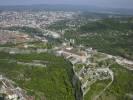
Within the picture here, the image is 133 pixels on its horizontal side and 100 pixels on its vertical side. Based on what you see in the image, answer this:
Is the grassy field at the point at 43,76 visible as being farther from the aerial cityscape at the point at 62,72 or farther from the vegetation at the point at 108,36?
the vegetation at the point at 108,36

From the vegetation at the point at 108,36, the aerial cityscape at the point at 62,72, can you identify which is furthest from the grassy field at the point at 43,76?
the vegetation at the point at 108,36

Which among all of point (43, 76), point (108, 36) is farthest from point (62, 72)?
point (108, 36)

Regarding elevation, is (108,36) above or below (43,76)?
below

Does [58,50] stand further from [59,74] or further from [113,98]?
[113,98]

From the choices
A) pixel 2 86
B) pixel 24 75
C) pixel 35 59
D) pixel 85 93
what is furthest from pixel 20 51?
pixel 85 93

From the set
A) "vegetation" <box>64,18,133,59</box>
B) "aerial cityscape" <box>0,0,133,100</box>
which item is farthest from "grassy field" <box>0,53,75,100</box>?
"vegetation" <box>64,18,133,59</box>

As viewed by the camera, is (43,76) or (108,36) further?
(108,36)

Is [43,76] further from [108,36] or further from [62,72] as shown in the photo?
[108,36]

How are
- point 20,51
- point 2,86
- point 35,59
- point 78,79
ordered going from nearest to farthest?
point 2,86, point 78,79, point 35,59, point 20,51

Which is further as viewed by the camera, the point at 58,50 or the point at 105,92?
the point at 58,50
